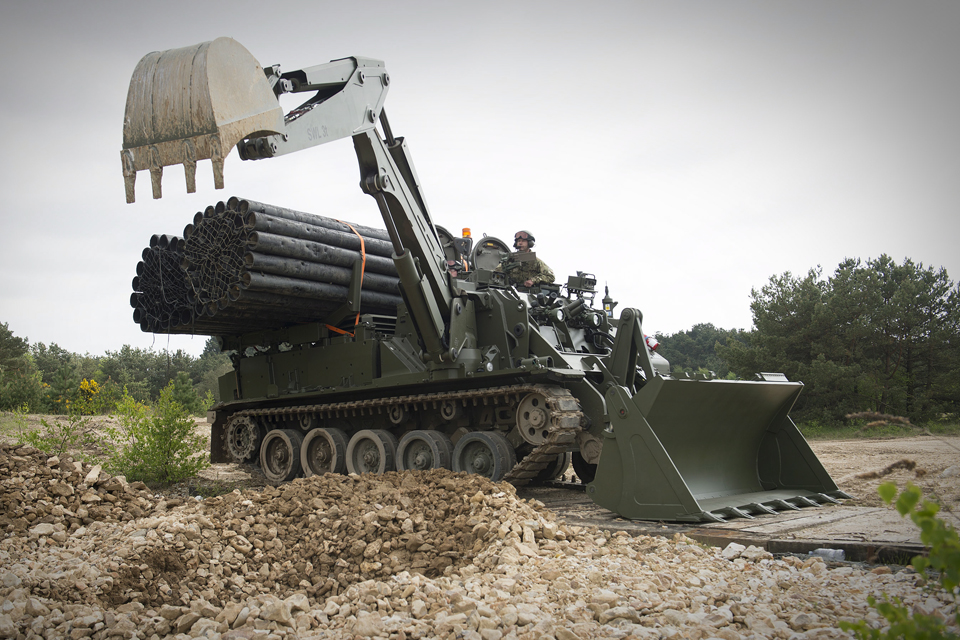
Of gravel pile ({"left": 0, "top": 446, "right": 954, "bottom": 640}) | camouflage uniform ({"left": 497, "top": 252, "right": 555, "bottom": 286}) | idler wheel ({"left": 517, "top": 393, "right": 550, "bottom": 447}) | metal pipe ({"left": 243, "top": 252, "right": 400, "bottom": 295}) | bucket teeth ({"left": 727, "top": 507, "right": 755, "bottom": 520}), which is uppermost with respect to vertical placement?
metal pipe ({"left": 243, "top": 252, "right": 400, "bottom": 295})

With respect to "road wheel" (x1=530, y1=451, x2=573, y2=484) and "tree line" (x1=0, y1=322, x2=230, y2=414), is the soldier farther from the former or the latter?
"tree line" (x1=0, y1=322, x2=230, y2=414)

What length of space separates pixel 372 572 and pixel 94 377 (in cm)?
4462

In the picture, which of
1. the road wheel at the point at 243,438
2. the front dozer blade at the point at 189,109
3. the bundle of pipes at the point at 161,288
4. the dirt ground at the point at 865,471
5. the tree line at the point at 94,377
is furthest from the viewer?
the tree line at the point at 94,377

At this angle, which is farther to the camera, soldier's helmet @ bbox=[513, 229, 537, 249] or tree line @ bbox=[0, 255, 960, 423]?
tree line @ bbox=[0, 255, 960, 423]

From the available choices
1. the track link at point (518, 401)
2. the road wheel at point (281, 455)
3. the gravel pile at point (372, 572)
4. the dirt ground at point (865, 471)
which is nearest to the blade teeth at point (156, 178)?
the gravel pile at point (372, 572)

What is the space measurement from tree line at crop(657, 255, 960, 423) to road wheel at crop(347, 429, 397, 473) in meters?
12.7

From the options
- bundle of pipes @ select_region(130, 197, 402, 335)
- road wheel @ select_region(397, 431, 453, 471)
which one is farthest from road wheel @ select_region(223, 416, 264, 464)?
road wheel @ select_region(397, 431, 453, 471)

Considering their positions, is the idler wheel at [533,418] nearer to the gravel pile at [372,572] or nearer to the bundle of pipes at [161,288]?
the gravel pile at [372,572]

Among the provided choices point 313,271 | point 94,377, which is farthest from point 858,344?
point 94,377

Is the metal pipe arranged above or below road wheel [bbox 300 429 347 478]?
above

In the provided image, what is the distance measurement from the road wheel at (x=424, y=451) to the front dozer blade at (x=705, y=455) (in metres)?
2.57

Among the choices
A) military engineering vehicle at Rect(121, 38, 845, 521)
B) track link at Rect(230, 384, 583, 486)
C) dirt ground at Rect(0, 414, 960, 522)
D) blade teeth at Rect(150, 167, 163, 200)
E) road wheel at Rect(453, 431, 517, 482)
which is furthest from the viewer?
road wheel at Rect(453, 431, 517, 482)

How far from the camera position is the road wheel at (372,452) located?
30.8 ft

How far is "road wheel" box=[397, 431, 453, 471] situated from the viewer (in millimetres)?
8617
